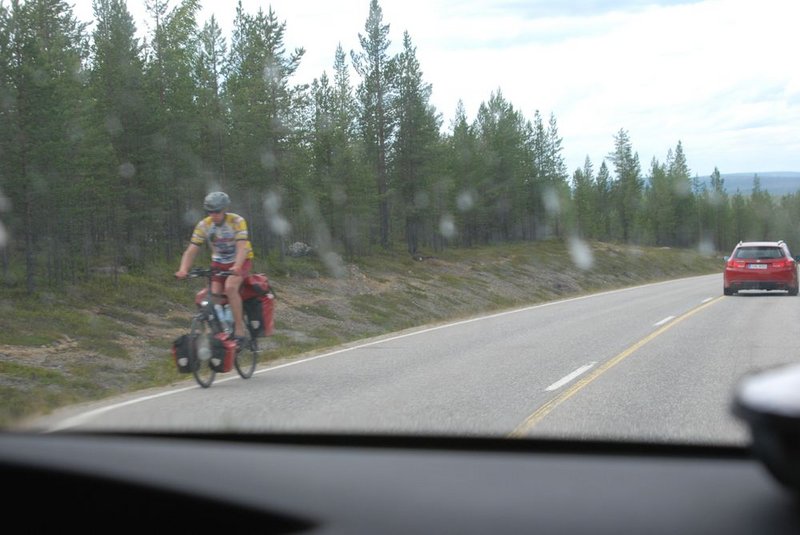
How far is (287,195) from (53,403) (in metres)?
31.6

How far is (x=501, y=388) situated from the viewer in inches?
370

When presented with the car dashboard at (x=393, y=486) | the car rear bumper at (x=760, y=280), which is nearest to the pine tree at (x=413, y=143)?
the car rear bumper at (x=760, y=280)

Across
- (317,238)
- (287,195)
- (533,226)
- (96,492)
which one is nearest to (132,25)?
(287,195)

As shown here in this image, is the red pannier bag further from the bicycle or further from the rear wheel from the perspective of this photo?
the rear wheel

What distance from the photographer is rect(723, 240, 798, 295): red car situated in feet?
85.0

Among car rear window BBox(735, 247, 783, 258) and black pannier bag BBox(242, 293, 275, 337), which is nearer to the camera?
black pannier bag BBox(242, 293, 275, 337)

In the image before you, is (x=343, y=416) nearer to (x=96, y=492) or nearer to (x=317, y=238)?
(x=96, y=492)

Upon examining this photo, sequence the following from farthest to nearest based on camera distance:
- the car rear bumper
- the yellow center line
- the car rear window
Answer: the car rear bumper → the car rear window → the yellow center line

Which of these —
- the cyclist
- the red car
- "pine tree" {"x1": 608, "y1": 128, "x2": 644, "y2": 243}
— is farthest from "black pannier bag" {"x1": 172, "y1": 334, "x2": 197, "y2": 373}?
"pine tree" {"x1": 608, "y1": 128, "x2": 644, "y2": 243}

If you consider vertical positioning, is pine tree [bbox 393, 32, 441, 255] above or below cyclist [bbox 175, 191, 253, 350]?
above

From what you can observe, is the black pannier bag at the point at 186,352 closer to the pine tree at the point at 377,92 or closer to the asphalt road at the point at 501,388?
the asphalt road at the point at 501,388

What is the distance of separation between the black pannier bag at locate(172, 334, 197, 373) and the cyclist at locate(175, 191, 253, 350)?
586 mm

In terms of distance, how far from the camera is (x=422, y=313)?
97.8 ft

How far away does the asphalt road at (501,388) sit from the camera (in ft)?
23.2
